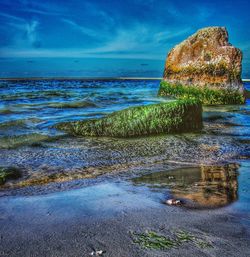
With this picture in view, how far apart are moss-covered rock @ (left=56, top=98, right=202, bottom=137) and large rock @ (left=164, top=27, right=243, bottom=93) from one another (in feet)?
24.8

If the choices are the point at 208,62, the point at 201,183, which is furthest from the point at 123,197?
the point at 208,62

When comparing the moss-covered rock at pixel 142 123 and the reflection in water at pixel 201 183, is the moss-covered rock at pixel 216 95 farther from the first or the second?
the reflection in water at pixel 201 183

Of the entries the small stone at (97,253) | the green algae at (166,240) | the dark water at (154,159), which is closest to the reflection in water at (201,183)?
the dark water at (154,159)

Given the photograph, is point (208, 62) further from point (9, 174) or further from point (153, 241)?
point (153, 241)

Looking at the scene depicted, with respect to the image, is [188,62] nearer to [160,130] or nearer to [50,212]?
[160,130]

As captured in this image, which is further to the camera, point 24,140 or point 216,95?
point 216,95

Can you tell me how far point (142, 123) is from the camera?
23.3ft

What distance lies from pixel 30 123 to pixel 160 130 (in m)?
3.62

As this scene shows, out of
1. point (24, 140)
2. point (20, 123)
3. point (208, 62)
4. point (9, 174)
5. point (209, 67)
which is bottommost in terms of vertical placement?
point (20, 123)

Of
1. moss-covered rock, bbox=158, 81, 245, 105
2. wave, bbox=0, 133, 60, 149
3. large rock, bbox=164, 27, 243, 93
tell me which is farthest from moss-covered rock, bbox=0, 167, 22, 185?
large rock, bbox=164, 27, 243, 93

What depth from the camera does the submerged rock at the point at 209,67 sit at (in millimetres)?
14227

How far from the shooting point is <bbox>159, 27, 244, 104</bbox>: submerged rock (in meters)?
14.2

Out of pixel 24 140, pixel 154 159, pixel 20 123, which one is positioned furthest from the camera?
pixel 20 123

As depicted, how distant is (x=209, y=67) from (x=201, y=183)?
11.6 metres
